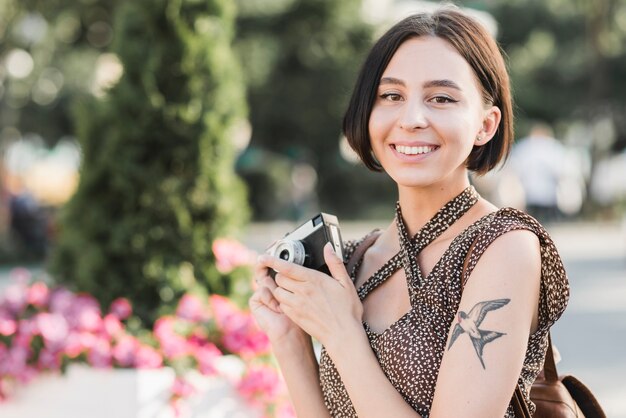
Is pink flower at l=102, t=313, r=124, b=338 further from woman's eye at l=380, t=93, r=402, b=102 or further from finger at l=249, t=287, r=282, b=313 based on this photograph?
woman's eye at l=380, t=93, r=402, b=102

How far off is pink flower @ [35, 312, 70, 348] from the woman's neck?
2.47 metres

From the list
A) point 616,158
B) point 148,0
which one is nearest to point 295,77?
point 616,158

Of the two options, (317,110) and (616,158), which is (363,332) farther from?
(616,158)

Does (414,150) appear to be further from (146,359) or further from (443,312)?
(146,359)

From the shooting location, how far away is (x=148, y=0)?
517 centimetres

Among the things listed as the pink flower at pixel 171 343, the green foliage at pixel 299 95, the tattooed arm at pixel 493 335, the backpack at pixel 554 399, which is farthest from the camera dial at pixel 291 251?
the green foliage at pixel 299 95

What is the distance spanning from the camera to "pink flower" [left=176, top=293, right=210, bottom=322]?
4.45 metres

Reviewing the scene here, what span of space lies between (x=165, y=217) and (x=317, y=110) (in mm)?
20810

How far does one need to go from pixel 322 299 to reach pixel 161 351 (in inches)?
90.3

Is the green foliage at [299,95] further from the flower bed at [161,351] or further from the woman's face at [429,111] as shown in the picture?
the woman's face at [429,111]

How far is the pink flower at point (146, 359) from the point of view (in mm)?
3916

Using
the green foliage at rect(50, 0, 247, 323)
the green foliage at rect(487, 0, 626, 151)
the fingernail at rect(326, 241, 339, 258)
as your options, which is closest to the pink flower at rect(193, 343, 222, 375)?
the green foliage at rect(50, 0, 247, 323)

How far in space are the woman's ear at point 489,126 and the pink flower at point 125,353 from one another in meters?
2.38

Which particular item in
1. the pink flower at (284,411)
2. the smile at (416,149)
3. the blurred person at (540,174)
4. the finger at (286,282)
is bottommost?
the finger at (286,282)
